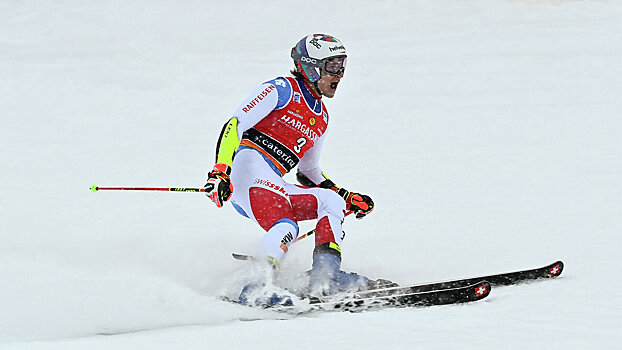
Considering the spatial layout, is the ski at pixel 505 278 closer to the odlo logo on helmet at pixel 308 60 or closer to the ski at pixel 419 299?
the ski at pixel 419 299

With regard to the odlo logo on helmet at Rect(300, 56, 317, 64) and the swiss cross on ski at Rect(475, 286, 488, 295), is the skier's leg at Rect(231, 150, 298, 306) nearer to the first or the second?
the odlo logo on helmet at Rect(300, 56, 317, 64)

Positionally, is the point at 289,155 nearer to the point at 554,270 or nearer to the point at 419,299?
the point at 419,299

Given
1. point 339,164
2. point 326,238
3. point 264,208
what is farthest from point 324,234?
point 339,164

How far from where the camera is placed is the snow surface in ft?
11.6

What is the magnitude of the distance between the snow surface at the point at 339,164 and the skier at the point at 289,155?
0.44 meters

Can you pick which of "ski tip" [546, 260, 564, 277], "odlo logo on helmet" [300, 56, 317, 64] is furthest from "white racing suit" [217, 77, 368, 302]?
"ski tip" [546, 260, 564, 277]

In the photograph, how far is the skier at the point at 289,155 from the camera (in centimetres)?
421

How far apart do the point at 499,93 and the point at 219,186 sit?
947cm

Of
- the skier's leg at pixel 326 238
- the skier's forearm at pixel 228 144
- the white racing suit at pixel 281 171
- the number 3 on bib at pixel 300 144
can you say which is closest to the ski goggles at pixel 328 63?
the white racing suit at pixel 281 171

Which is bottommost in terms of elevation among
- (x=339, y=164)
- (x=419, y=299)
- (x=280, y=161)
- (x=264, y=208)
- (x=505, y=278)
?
(x=419, y=299)

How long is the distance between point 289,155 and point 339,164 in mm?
4186

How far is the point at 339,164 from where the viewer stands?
Result: 28.9ft

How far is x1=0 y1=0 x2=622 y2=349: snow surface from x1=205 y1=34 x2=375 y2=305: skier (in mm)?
441

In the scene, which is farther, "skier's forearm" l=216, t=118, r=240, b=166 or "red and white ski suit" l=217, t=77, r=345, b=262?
"red and white ski suit" l=217, t=77, r=345, b=262
